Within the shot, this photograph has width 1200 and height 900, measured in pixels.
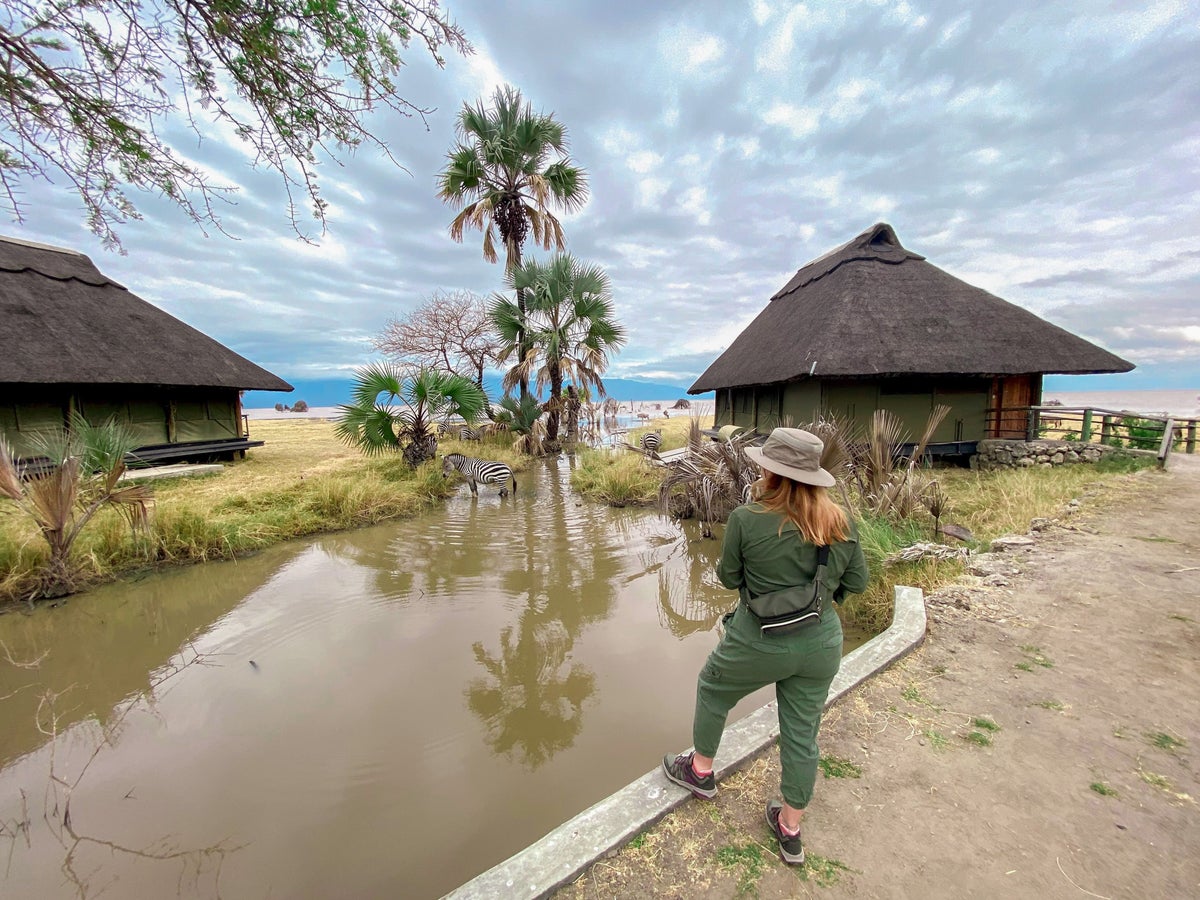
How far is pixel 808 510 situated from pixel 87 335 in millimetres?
15943

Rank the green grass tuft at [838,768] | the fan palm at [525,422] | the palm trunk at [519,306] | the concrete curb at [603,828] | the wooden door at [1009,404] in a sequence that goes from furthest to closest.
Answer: the fan palm at [525,422] < the palm trunk at [519,306] < the wooden door at [1009,404] < the green grass tuft at [838,768] < the concrete curb at [603,828]

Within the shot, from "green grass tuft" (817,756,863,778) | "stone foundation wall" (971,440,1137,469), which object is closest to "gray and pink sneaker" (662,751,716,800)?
"green grass tuft" (817,756,863,778)

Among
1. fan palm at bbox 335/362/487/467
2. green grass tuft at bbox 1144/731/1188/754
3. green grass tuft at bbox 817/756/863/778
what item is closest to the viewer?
green grass tuft at bbox 817/756/863/778

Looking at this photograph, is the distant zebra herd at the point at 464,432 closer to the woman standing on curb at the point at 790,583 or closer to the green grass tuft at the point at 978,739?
the woman standing on curb at the point at 790,583

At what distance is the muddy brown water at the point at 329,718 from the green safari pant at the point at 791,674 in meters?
1.16

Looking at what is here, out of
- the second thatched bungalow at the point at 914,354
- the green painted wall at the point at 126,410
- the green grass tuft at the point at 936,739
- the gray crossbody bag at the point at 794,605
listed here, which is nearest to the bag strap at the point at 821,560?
the gray crossbody bag at the point at 794,605

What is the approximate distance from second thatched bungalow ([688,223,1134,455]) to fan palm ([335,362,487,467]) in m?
7.33

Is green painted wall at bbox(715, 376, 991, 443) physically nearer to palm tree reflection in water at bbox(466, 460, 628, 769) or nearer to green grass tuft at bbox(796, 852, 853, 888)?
palm tree reflection in water at bbox(466, 460, 628, 769)

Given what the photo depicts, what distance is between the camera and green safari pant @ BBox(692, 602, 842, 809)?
188cm

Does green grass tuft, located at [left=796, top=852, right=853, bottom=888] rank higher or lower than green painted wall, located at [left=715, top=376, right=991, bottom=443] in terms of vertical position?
lower

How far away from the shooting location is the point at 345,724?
10.5ft

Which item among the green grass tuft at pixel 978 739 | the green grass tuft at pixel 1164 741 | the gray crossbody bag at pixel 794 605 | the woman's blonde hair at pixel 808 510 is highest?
the woman's blonde hair at pixel 808 510

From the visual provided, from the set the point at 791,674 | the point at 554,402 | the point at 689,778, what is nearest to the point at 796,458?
the point at 791,674

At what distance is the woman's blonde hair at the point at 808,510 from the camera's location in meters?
1.83
